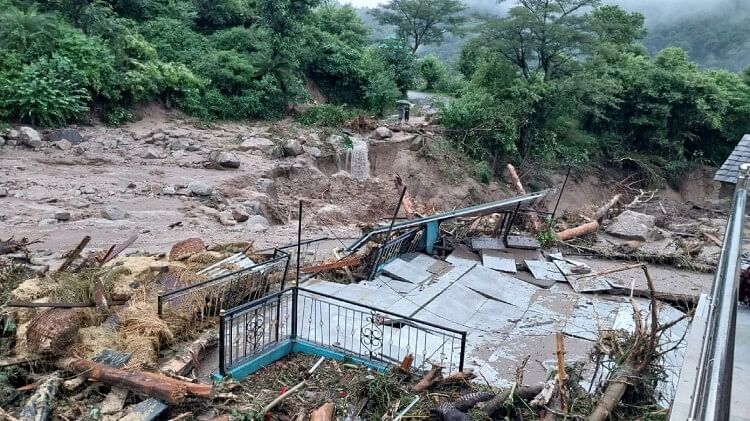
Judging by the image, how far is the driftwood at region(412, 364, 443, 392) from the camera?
6.74m

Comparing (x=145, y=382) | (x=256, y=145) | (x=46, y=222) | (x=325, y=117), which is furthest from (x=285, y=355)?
(x=325, y=117)

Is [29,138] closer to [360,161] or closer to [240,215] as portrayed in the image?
[240,215]

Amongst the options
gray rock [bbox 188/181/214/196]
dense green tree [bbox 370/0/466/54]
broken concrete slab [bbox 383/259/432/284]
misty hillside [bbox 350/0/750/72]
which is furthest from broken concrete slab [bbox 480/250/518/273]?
misty hillside [bbox 350/0/750/72]

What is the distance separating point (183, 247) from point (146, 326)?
9.02 feet

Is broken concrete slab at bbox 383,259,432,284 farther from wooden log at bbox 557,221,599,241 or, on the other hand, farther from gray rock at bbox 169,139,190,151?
gray rock at bbox 169,139,190,151

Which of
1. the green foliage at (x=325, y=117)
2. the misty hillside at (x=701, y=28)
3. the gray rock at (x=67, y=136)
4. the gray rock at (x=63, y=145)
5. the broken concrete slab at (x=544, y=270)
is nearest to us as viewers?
the broken concrete slab at (x=544, y=270)

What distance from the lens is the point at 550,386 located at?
6141mm

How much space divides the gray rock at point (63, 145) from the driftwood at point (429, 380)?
1483 centimetres

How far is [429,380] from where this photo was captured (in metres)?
6.78

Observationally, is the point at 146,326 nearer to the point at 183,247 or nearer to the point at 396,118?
the point at 183,247

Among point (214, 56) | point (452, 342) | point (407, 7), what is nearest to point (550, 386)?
point (452, 342)

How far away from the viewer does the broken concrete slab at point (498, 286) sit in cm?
1088

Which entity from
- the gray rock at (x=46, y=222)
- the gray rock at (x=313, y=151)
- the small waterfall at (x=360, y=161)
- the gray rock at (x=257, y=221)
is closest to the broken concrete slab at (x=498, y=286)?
the gray rock at (x=257, y=221)

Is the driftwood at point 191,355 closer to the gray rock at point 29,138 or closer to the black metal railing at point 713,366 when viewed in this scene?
the black metal railing at point 713,366
